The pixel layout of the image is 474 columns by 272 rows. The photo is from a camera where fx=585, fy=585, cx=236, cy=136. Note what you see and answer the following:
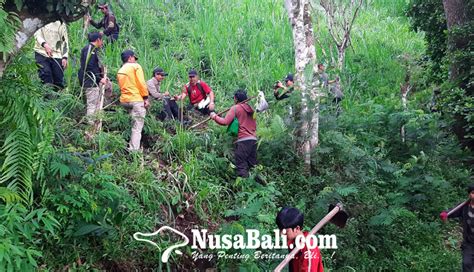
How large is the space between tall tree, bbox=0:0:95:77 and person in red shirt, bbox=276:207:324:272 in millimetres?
2290

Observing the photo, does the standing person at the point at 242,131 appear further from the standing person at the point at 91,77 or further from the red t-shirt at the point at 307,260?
the red t-shirt at the point at 307,260

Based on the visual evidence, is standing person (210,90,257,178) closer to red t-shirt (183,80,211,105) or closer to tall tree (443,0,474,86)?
red t-shirt (183,80,211,105)

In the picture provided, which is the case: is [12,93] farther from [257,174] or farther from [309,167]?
[309,167]

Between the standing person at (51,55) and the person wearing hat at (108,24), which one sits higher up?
the person wearing hat at (108,24)

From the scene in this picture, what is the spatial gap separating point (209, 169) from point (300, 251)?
362 cm

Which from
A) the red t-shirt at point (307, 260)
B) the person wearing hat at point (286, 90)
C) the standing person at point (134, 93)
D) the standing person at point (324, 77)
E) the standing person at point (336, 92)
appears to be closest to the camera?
the red t-shirt at point (307, 260)

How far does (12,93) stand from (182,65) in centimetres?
554

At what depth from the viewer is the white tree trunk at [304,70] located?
7.76 metres

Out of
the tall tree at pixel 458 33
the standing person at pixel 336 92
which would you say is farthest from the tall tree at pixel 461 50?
the standing person at pixel 336 92

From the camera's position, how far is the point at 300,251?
388cm

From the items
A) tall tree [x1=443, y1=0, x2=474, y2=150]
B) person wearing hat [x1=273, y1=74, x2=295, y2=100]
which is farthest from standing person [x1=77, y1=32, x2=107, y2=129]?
tall tree [x1=443, y1=0, x2=474, y2=150]

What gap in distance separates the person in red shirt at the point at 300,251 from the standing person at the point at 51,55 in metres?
4.66

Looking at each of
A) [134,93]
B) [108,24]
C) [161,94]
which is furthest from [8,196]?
[108,24]

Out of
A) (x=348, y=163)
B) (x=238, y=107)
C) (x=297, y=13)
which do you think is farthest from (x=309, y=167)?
(x=297, y=13)
